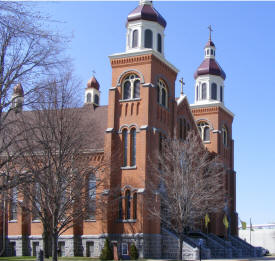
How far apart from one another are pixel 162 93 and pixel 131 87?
3218 millimetres

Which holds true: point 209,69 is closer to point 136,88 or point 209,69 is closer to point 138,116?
point 136,88

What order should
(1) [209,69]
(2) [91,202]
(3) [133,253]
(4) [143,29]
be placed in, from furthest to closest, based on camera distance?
1. (1) [209,69]
2. (4) [143,29]
3. (3) [133,253]
4. (2) [91,202]

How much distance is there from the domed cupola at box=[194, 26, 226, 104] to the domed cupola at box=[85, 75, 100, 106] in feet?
43.9

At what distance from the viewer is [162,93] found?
44.9 metres

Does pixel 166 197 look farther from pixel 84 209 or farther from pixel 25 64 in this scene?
pixel 25 64

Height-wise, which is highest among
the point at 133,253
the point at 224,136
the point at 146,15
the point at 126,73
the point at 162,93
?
the point at 146,15

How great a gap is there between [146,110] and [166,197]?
688 centimetres

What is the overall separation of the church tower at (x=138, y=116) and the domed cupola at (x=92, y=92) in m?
19.8

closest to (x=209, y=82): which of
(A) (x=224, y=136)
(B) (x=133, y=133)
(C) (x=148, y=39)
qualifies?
(A) (x=224, y=136)

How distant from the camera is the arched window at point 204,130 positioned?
56.2 meters

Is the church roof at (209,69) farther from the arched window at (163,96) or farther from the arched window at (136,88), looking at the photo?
the arched window at (136,88)

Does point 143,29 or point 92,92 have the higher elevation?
point 143,29

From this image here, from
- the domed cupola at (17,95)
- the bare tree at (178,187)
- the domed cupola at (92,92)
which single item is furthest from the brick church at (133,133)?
the domed cupola at (17,95)

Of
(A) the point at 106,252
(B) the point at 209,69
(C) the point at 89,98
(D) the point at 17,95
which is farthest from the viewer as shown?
(C) the point at 89,98
